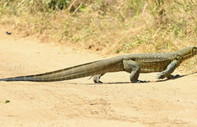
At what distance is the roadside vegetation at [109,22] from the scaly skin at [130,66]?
56.4 inches

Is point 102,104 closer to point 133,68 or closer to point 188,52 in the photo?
point 133,68

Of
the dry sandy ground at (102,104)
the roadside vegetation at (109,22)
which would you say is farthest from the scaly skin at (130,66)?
the roadside vegetation at (109,22)

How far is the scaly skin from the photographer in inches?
313

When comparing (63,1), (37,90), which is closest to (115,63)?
(37,90)

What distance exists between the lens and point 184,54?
896cm

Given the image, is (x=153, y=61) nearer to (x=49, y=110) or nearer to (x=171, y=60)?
(x=171, y=60)

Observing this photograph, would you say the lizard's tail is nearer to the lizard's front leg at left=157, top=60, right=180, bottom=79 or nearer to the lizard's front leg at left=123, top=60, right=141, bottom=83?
the lizard's front leg at left=123, top=60, right=141, bottom=83

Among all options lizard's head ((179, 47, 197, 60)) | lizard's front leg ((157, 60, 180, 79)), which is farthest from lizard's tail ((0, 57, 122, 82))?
lizard's head ((179, 47, 197, 60))

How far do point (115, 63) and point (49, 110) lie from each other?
302cm

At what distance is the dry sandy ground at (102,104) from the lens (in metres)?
5.16

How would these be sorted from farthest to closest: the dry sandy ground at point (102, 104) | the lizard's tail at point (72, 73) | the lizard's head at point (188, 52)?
the lizard's head at point (188, 52) < the lizard's tail at point (72, 73) < the dry sandy ground at point (102, 104)

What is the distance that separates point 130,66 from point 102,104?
252 centimetres

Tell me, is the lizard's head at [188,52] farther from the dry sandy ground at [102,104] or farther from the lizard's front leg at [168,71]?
the dry sandy ground at [102,104]

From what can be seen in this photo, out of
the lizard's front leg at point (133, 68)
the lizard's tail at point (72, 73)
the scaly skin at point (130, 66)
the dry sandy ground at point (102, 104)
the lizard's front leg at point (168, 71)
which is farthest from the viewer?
the lizard's front leg at point (168, 71)
